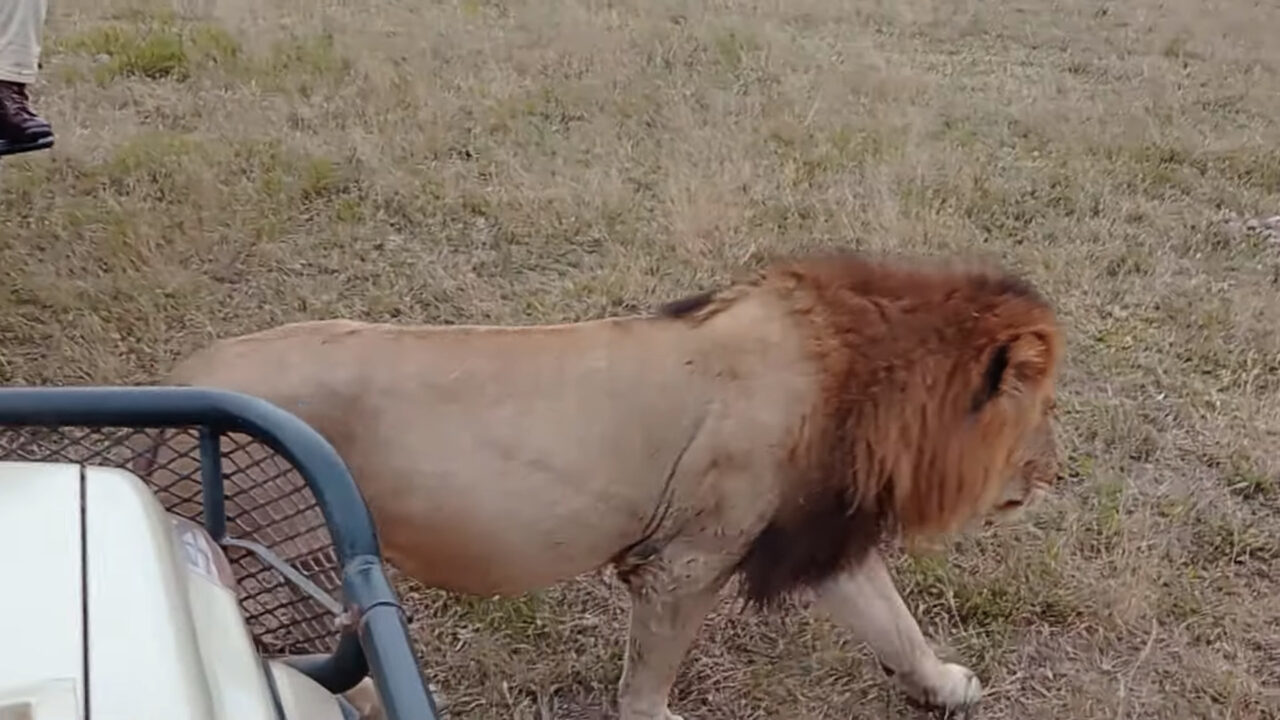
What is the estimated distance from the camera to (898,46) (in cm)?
807

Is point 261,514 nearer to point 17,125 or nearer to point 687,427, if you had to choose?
point 687,427

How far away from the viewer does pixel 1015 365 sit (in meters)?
2.57

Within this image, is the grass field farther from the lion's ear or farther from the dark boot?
the lion's ear

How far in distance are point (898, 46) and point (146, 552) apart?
24.1 ft

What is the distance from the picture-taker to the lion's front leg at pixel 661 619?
256 cm

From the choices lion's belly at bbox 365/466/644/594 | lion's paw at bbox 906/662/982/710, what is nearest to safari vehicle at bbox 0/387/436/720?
lion's belly at bbox 365/466/644/594

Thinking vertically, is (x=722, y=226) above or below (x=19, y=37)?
below

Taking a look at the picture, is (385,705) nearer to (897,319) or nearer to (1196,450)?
(897,319)

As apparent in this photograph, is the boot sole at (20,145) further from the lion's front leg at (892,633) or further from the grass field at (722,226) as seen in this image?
the lion's front leg at (892,633)

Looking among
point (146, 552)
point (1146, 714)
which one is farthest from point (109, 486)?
point (1146, 714)

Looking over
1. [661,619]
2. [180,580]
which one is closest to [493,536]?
[661,619]

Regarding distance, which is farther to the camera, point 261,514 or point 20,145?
point 20,145

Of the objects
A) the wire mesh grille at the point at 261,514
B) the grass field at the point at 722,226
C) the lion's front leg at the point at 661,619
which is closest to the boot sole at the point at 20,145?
the grass field at the point at 722,226

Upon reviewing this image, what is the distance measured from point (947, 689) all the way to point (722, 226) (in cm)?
232
